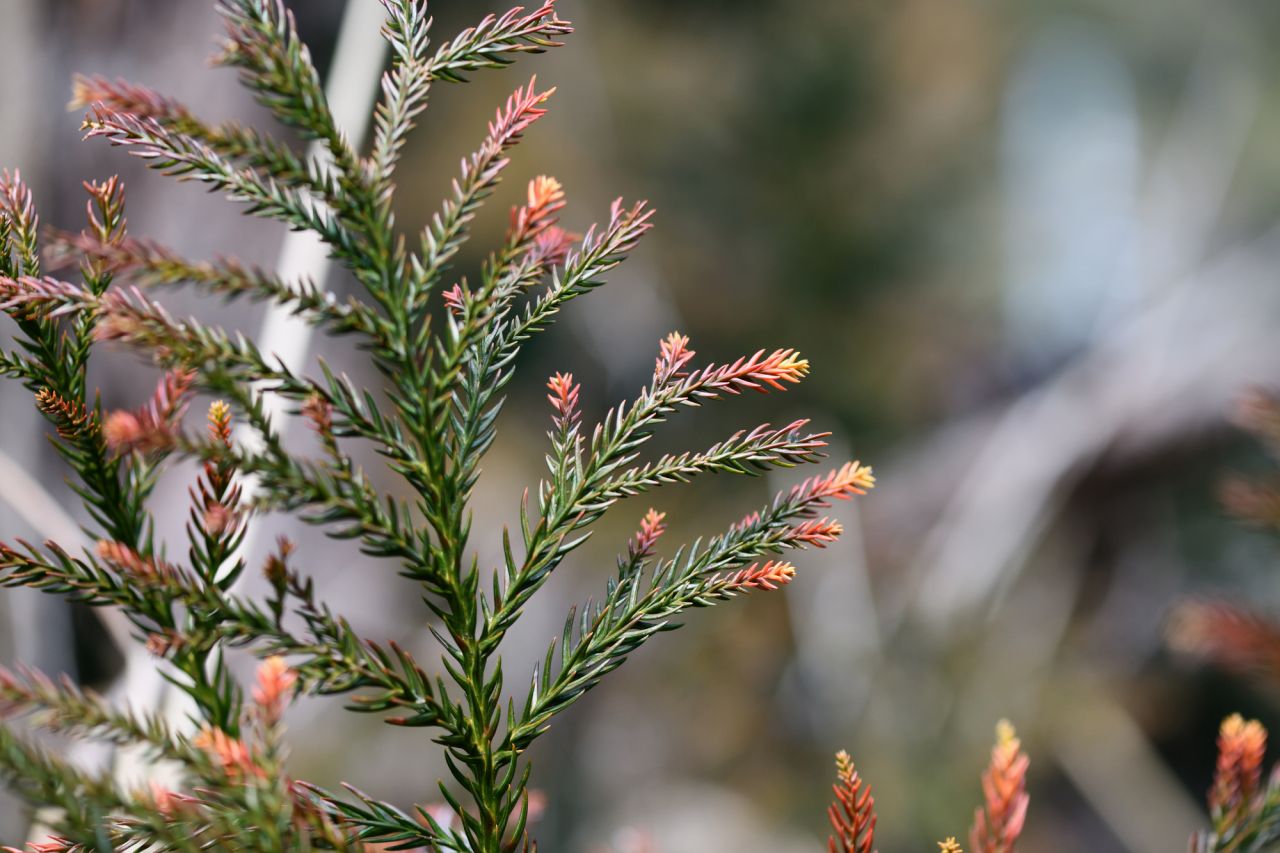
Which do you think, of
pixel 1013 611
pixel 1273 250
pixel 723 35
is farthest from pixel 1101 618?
pixel 723 35

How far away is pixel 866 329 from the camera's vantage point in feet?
11.0

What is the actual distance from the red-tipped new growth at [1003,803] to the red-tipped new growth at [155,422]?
0.23 metres

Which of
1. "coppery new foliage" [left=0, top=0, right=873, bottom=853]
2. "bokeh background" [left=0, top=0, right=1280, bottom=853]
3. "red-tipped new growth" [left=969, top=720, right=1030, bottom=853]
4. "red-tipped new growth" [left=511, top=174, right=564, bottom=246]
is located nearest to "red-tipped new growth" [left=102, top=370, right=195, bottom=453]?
"coppery new foliage" [left=0, top=0, right=873, bottom=853]

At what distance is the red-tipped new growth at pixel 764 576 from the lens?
0.29m

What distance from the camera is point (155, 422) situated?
233 millimetres

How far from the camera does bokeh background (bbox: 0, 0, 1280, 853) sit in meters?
1.79

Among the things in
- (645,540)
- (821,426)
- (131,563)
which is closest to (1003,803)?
(645,540)

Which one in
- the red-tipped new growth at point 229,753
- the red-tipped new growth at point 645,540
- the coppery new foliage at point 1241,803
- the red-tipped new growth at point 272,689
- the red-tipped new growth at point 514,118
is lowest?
the coppery new foliage at point 1241,803

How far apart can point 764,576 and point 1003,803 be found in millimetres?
93

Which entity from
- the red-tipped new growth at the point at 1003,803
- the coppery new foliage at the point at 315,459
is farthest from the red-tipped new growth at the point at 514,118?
the red-tipped new growth at the point at 1003,803

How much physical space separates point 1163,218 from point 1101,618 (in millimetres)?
2421

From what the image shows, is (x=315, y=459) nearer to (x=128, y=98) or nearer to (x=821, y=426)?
(x=128, y=98)

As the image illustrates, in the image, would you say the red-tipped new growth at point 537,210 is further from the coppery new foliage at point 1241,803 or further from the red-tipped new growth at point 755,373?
the coppery new foliage at point 1241,803

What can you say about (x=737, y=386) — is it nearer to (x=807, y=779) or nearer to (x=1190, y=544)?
(x=807, y=779)
